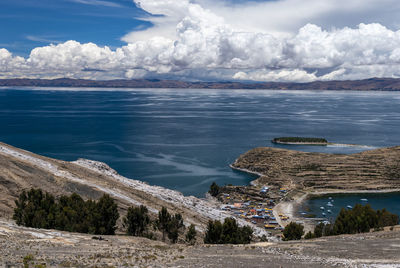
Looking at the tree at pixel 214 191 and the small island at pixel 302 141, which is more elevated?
the small island at pixel 302 141

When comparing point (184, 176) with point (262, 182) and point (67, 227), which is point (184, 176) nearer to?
point (262, 182)

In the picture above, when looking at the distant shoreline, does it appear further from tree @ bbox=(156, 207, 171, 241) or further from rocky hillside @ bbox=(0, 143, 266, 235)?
tree @ bbox=(156, 207, 171, 241)

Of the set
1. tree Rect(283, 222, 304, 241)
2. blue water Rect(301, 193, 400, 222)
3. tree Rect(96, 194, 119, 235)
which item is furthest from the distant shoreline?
tree Rect(96, 194, 119, 235)

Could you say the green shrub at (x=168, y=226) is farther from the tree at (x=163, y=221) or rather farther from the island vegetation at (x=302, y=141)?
the island vegetation at (x=302, y=141)

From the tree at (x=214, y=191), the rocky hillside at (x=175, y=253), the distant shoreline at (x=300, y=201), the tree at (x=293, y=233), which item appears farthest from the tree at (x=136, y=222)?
the tree at (x=214, y=191)

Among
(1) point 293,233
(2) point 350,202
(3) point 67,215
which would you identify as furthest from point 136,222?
(2) point 350,202

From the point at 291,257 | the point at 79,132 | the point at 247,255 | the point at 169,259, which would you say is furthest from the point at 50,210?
the point at 79,132

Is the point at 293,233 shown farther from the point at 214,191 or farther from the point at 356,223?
the point at 214,191
